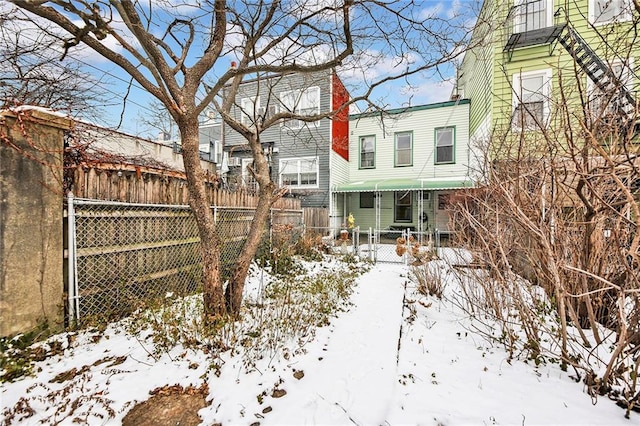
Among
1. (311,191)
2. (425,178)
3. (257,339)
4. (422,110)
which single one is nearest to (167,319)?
(257,339)

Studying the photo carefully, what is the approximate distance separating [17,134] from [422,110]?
13535 millimetres

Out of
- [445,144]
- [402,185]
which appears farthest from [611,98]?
[445,144]

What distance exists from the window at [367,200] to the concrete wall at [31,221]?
12.6m

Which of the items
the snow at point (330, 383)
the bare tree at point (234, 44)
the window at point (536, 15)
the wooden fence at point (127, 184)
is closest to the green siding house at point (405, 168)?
the window at point (536, 15)

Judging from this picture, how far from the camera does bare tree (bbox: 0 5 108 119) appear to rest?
3.55 m

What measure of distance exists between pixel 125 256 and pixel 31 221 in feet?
3.58

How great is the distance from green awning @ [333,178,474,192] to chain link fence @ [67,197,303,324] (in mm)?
8801

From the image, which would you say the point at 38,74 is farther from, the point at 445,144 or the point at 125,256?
the point at 445,144

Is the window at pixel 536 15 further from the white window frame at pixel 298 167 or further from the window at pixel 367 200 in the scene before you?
the white window frame at pixel 298 167

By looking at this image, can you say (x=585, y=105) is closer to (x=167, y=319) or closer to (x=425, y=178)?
(x=167, y=319)

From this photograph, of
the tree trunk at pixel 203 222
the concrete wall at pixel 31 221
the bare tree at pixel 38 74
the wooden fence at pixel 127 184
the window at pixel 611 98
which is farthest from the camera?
the bare tree at pixel 38 74

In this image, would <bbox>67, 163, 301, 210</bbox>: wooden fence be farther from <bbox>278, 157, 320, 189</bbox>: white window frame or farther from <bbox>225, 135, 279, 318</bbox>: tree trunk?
<bbox>278, 157, 320, 189</bbox>: white window frame

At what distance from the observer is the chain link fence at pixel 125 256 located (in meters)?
3.31

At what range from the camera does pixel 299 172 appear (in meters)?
13.6
